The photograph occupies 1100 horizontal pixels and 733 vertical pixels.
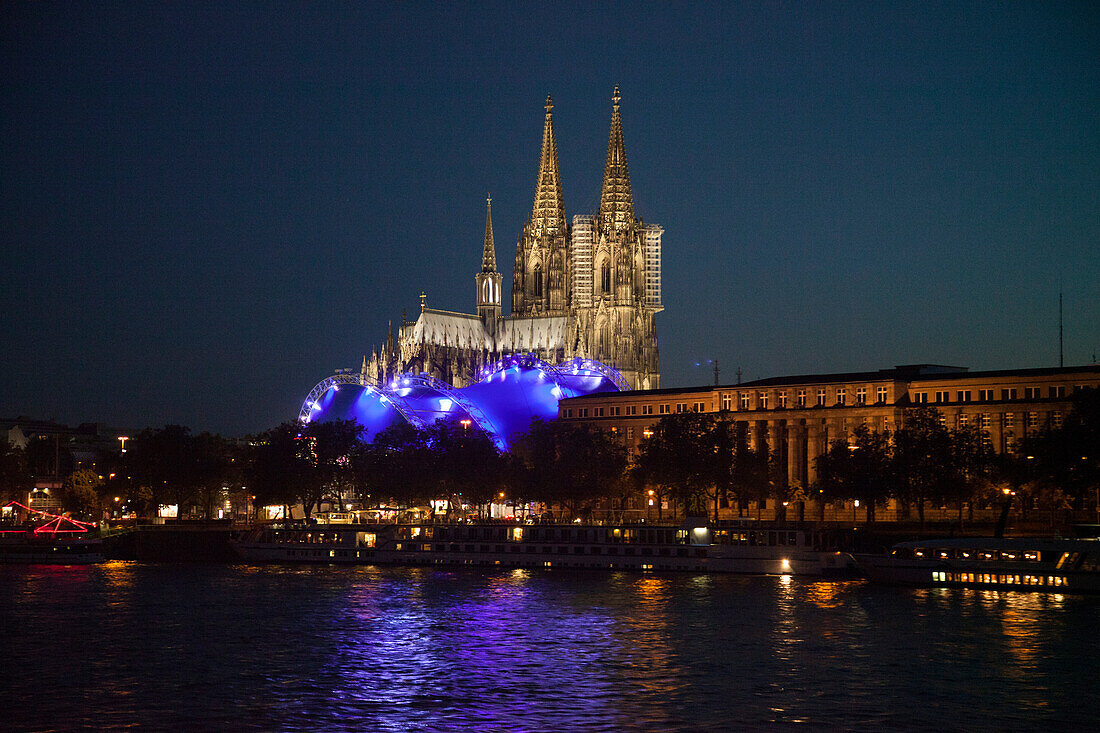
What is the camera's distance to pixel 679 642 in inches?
2867

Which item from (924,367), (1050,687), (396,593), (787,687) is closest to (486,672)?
(787,687)

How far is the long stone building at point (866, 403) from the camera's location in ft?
483

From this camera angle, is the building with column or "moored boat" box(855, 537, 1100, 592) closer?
"moored boat" box(855, 537, 1100, 592)

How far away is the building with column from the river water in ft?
175

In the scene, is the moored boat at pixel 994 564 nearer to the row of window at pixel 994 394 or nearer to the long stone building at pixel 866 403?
the long stone building at pixel 866 403

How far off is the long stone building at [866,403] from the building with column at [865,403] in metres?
0.10

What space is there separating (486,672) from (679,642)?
1253 centimetres

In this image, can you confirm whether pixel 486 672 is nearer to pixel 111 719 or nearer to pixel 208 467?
pixel 111 719

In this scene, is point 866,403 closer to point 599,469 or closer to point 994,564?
point 599,469

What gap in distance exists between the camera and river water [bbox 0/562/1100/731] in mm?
55469

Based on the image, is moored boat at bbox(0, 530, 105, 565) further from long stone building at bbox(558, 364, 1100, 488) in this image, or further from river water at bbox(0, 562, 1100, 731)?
long stone building at bbox(558, 364, 1100, 488)

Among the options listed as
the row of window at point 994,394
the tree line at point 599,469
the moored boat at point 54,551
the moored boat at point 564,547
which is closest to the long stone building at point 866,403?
the row of window at point 994,394

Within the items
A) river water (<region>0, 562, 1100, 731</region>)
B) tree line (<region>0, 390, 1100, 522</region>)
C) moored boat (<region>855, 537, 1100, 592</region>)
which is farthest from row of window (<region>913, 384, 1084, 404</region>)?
river water (<region>0, 562, 1100, 731</region>)

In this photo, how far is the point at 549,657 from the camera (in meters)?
68.1
